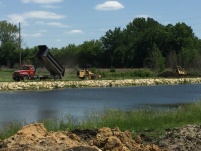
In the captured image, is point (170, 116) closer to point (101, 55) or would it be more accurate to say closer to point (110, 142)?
point (110, 142)

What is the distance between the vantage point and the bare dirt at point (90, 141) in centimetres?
869

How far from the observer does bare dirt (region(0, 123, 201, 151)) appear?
8.69m

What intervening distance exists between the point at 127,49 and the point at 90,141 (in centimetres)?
10634

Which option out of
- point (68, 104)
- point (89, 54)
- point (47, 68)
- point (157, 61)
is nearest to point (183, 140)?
point (68, 104)

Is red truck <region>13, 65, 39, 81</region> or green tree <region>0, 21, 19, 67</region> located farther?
green tree <region>0, 21, 19, 67</region>

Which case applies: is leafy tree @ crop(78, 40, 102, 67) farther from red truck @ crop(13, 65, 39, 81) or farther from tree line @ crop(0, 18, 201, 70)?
red truck @ crop(13, 65, 39, 81)

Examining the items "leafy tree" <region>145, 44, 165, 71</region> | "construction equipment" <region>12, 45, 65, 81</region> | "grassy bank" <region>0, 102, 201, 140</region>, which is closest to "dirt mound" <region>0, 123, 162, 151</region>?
"grassy bank" <region>0, 102, 201, 140</region>

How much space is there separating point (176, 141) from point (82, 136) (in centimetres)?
235

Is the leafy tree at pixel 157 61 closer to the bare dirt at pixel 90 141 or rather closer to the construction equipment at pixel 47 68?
the construction equipment at pixel 47 68

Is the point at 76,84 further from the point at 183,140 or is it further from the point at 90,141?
the point at 90,141

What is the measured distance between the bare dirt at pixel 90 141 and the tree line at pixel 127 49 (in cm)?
7564

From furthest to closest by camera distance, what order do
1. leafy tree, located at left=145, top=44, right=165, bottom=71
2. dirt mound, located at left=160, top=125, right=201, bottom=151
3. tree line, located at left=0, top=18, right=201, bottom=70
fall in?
1. tree line, located at left=0, top=18, right=201, bottom=70
2. leafy tree, located at left=145, top=44, right=165, bottom=71
3. dirt mound, located at left=160, top=125, right=201, bottom=151

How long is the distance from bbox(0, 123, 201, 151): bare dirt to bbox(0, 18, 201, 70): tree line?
7564cm

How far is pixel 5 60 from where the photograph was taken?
119750mm
